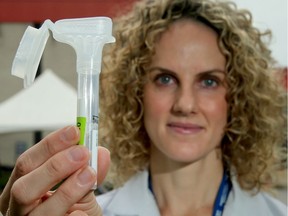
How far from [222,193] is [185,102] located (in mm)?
231

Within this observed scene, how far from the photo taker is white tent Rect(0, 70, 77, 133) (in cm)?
250

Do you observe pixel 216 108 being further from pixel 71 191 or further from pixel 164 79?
pixel 71 191

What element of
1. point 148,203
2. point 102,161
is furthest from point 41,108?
point 102,161

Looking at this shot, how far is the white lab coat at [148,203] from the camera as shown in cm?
100

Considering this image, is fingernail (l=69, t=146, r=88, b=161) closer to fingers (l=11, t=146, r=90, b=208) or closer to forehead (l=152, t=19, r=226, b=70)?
fingers (l=11, t=146, r=90, b=208)

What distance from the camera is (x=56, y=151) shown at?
0.54 metres

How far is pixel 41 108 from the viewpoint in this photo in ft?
8.39

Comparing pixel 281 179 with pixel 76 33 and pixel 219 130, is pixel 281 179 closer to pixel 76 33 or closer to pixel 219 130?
pixel 219 130

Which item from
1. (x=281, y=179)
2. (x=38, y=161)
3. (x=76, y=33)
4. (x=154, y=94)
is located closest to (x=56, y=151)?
(x=38, y=161)

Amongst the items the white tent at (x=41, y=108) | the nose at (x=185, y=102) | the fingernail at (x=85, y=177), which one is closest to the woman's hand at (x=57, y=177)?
the fingernail at (x=85, y=177)

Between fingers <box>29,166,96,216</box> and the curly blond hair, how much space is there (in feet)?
1.69

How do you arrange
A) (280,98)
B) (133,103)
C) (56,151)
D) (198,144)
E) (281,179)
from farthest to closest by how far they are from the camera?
(281,179), (280,98), (133,103), (198,144), (56,151)

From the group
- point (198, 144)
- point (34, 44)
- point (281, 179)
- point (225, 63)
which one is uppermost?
point (34, 44)

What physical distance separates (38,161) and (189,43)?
1.66 ft
